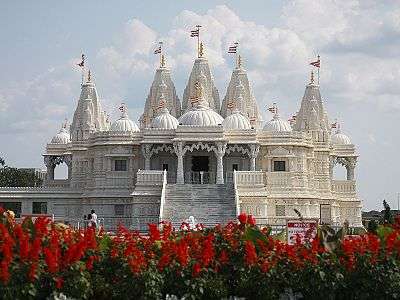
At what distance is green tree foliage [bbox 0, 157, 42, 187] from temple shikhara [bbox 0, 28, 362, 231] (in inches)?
868

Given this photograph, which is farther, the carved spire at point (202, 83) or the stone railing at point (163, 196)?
the carved spire at point (202, 83)

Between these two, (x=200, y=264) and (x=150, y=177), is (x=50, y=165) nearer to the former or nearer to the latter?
(x=150, y=177)

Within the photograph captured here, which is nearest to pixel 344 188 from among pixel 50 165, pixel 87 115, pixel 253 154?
pixel 253 154

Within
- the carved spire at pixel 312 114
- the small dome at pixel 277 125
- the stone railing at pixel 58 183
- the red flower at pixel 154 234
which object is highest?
the carved spire at pixel 312 114

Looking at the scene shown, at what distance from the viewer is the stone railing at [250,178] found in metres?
45.2

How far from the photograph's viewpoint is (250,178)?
45.4m

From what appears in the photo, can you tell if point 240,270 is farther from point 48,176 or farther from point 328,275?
point 48,176

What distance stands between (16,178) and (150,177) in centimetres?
3530

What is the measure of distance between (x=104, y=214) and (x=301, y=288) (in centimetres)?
3600

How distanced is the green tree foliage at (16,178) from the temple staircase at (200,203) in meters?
35.6

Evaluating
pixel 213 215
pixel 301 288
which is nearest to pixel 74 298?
pixel 301 288

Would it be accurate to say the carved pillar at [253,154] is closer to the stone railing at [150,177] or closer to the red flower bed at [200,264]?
the stone railing at [150,177]

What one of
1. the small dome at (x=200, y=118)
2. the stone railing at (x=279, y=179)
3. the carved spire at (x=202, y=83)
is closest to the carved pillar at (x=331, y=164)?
the stone railing at (x=279, y=179)

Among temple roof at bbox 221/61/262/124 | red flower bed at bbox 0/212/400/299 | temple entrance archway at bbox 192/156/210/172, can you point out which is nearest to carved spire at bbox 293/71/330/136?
temple roof at bbox 221/61/262/124
